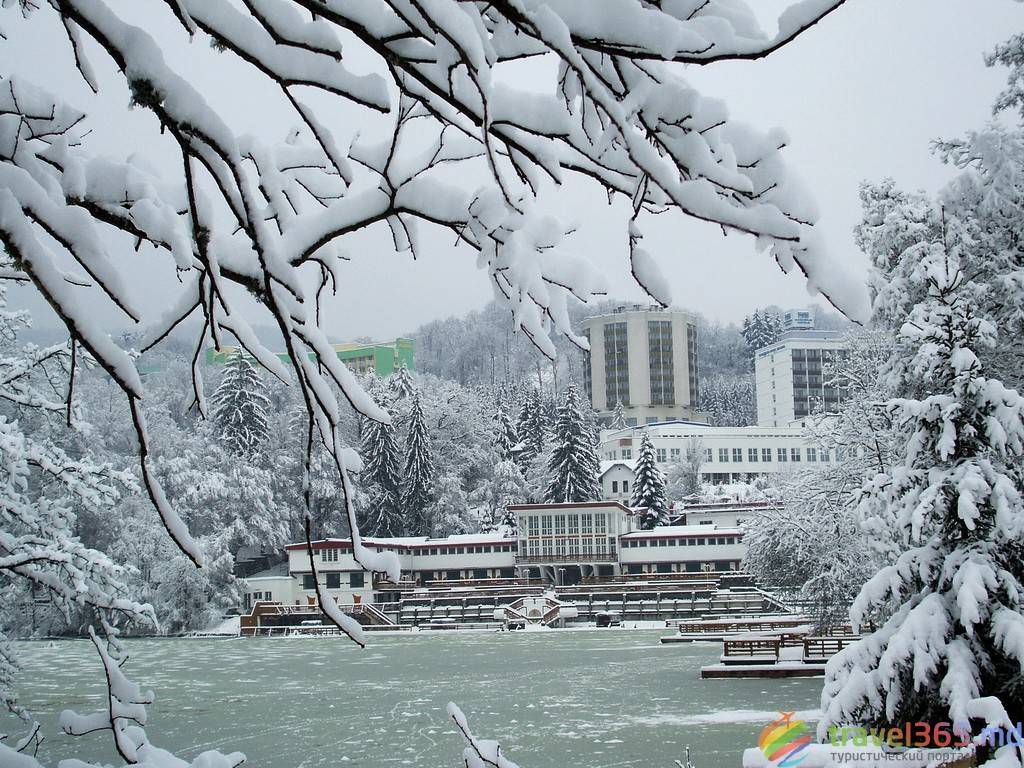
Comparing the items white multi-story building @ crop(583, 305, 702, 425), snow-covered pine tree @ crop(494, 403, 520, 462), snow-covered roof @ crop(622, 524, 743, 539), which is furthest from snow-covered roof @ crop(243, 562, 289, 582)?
white multi-story building @ crop(583, 305, 702, 425)

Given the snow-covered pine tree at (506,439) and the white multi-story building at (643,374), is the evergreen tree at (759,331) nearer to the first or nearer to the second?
the white multi-story building at (643,374)

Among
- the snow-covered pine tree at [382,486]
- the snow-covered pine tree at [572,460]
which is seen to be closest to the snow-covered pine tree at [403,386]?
the snow-covered pine tree at [382,486]

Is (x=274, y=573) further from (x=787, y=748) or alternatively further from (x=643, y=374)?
(x=643, y=374)

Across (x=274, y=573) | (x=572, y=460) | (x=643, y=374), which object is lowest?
(x=274, y=573)

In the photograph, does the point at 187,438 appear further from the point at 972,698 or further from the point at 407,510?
the point at 972,698

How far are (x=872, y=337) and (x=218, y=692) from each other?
58.5 feet

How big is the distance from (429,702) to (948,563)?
15.2 meters

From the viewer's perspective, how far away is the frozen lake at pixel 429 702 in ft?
55.6

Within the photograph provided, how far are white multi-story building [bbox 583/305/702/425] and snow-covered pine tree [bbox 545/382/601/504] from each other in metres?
57.3

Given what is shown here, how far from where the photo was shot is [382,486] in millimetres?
57406

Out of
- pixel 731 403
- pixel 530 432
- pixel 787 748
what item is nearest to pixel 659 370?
pixel 731 403

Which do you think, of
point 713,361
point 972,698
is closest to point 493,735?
point 972,698

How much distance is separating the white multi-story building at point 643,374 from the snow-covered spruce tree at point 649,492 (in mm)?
54695

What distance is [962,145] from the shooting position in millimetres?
14375
